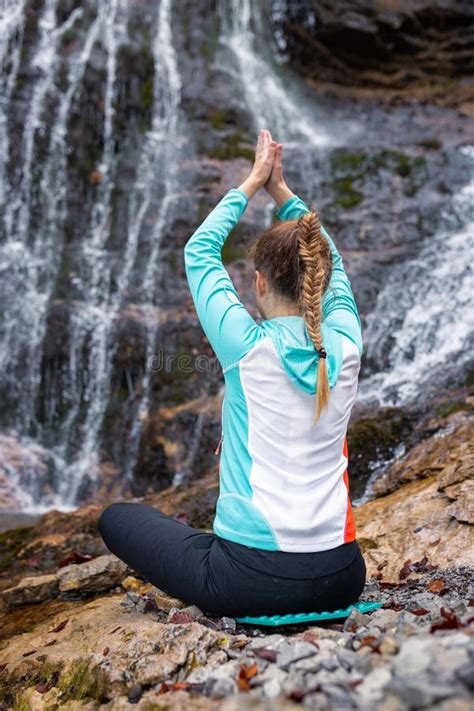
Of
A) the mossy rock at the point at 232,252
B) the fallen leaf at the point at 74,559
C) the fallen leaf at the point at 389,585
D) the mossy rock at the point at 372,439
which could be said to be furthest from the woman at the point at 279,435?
the mossy rock at the point at 232,252

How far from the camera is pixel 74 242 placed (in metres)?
10.4

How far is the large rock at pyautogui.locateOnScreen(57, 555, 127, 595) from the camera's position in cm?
406

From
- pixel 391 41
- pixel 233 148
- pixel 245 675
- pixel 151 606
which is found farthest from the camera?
pixel 391 41

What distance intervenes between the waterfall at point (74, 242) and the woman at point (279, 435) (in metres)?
5.80

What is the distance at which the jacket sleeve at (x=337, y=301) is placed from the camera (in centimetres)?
254

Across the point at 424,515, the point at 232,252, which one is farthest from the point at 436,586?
the point at 232,252

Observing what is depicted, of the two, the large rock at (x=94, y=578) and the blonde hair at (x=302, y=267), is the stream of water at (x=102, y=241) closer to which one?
the large rock at (x=94, y=578)

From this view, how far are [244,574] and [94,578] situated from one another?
1.97m

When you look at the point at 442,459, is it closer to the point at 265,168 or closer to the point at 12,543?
the point at 265,168

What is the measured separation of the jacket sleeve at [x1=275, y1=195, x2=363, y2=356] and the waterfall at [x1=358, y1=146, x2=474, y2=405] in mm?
3918

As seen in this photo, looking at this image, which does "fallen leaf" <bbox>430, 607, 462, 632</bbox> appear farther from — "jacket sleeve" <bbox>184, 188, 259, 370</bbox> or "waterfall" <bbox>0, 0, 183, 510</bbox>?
"waterfall" <bbox>0, 0, 183, 510</bbox>

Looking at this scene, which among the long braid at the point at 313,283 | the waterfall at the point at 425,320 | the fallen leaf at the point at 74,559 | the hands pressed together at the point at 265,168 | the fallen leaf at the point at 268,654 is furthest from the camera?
the waterfall at the point at 425,320

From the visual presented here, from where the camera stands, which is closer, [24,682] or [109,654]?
[109,654]

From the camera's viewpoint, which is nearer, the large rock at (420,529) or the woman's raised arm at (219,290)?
the woman's raised arm at (219,290)
